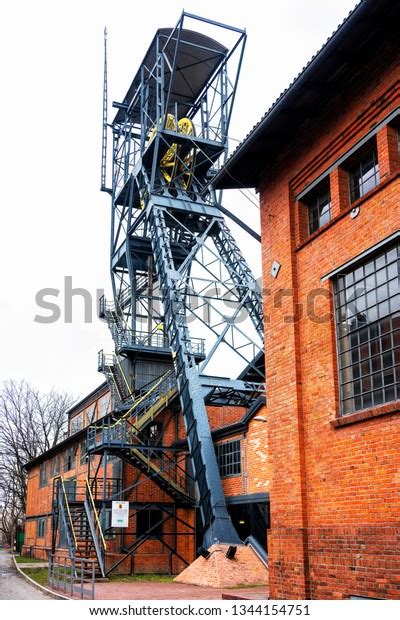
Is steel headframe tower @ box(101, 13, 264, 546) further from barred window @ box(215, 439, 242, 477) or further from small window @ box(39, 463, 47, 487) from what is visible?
small window @ box(39, 463, 47, 487)

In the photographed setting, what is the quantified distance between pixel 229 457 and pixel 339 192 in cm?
1284

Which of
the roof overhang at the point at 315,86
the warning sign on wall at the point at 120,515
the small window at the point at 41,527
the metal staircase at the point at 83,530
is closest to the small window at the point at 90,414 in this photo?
the small window at the point at 41,527

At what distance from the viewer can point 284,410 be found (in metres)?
Answer: 11.7

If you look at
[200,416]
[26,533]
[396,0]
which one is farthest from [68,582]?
[26,533]

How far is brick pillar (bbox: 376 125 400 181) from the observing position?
393 inches

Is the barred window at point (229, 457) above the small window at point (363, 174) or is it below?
below

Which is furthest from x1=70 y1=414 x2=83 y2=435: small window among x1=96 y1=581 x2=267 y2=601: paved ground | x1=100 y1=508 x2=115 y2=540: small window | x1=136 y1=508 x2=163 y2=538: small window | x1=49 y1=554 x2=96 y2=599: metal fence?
x1=96 y1=581 x2=267 y2=601: paved ground

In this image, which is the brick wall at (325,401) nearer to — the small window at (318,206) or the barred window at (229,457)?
the small window at (318,206)

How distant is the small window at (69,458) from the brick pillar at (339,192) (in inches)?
1128

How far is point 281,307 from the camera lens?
39.9 ft

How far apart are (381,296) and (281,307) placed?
245cm

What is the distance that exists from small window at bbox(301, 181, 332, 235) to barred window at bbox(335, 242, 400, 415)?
1330 mm

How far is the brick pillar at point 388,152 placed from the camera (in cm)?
999

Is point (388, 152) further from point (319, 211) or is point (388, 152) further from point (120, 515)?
point (120, 515)
